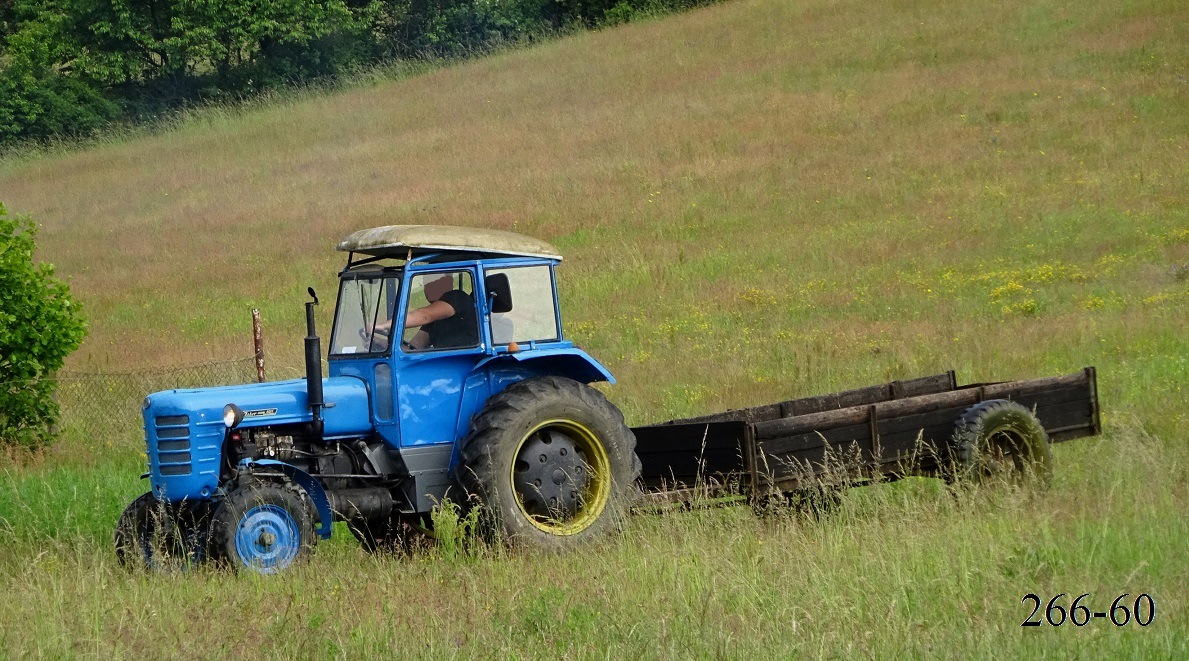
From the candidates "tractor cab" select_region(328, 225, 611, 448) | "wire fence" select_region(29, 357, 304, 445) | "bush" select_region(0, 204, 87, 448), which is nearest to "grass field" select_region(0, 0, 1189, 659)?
"wire fence" select_region(29, 357, 304, 445)

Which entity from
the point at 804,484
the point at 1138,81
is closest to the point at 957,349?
the point at 804,484

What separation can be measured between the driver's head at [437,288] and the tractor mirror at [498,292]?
0.25m

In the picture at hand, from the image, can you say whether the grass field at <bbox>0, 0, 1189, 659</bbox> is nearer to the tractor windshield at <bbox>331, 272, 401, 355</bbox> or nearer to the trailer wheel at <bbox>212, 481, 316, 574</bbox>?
the trailer wheel at <bbox>212, 481, 316, 574</bbox>

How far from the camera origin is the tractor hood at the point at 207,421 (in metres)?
7.27

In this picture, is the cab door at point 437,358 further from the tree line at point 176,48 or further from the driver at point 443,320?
the tree line at point 176,48

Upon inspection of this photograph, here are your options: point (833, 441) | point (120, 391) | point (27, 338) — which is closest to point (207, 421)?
point (833, 441)

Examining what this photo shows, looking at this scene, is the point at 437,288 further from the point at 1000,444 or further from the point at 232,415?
the point at 1000,444

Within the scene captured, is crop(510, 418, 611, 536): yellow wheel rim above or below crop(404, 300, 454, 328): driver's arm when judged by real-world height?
below

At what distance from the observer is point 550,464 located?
7.71 metres

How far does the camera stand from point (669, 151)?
29.1m

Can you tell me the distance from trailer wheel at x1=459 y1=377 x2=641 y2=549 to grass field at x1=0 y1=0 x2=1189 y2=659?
0.26 m

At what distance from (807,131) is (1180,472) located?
21.4 metres

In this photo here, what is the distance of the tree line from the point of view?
46.9 meters

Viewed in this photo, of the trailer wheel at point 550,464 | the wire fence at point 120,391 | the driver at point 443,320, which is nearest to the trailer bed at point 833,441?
the trailer wheel at point 550,464
